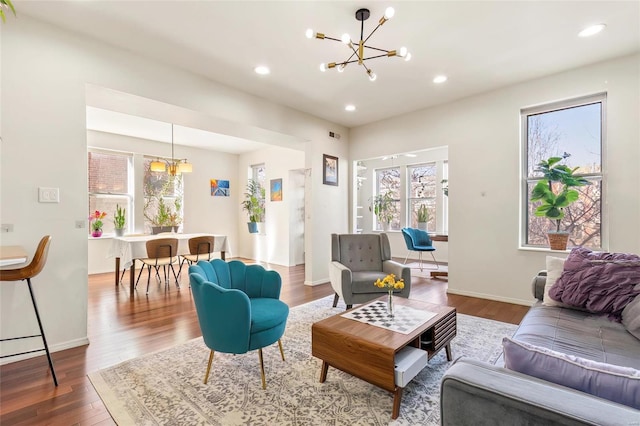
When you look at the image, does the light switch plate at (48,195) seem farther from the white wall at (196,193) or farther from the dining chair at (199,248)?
the white wall at (196,193)

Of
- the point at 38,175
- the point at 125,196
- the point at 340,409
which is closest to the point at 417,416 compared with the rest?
the point at 340,409

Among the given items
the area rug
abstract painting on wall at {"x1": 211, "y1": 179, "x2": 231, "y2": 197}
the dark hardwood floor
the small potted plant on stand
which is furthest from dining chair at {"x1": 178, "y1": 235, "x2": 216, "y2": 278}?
abstract painting on wall at {"x1": 211, "y1": 179, "x2": 231, "y2": 197}

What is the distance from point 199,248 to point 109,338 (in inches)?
87.3

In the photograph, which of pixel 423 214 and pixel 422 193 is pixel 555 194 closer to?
pixel 423 214

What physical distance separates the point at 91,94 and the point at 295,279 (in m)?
3.81

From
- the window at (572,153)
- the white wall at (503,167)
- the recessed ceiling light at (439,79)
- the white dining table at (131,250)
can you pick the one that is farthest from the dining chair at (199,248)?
the window at (572,153)

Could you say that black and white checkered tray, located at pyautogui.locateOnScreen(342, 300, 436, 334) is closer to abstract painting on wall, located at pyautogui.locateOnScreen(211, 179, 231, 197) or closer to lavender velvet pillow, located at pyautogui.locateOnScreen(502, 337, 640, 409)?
lavender velvet pillow, located at pyautogui.locateOnScreen(502, 337, 640, 409)

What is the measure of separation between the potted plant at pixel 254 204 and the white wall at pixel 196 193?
54 cm

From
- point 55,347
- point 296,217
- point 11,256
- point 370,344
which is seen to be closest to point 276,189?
point 296,217

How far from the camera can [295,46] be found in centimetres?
294

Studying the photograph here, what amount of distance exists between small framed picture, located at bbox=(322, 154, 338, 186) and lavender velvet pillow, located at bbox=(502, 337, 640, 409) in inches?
171

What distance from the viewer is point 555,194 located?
3.64 metres

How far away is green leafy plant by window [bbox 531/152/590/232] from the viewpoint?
3.38m

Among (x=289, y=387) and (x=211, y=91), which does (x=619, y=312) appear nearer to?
(x=289, y=387)
